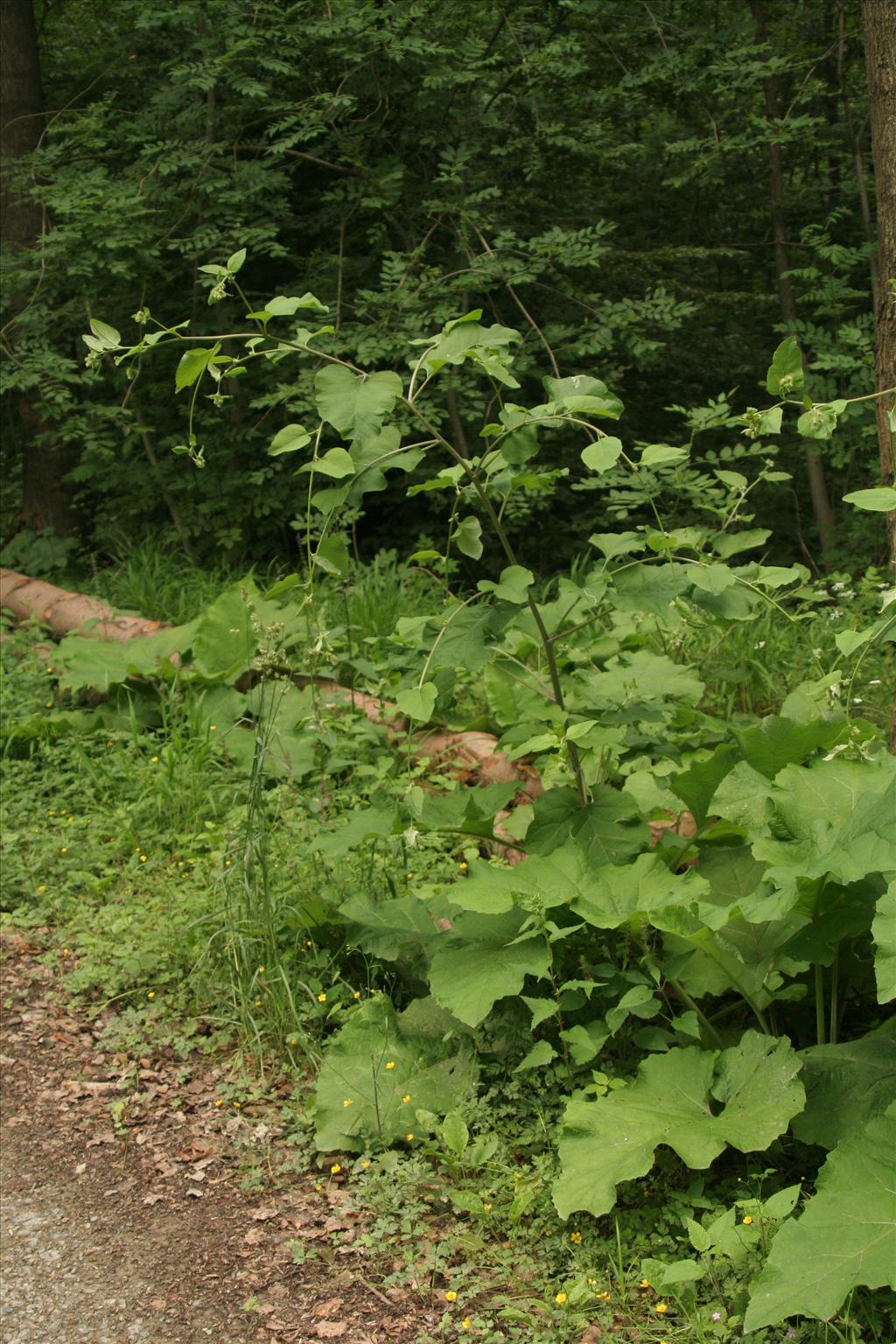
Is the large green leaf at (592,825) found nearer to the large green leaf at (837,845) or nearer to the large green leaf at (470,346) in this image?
the large green leaf at (837,845)

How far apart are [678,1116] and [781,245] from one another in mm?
6226

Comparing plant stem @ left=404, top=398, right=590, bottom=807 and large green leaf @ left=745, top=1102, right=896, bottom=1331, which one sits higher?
plant stem @ left=404, top=398, right=590, bottom=807

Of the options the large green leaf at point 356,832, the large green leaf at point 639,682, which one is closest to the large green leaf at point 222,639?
the large green leaf at point 356,832

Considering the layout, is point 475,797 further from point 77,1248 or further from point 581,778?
point 77,1248

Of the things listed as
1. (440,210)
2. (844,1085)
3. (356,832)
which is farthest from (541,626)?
(440,210)

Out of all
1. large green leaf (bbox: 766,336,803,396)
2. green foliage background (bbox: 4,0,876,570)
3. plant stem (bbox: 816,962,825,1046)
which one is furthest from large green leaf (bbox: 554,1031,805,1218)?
green foliage background (bbox: 4,0,876,570)

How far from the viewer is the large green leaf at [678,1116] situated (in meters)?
2.46

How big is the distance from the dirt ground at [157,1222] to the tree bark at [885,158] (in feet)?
7.51

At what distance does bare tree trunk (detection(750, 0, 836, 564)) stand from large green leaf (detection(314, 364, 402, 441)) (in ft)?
16.5

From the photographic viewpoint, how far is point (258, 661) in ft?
11.3

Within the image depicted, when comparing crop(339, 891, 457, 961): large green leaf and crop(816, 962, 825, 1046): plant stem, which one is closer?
crop(816, 962, 825, 1046): plant stem

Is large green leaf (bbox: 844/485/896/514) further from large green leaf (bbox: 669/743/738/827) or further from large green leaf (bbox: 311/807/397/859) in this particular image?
large green leaf (bbox: 311/807/397/859)

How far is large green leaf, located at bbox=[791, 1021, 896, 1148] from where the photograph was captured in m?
2.52

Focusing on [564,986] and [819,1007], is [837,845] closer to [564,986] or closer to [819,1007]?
[819,1007]
